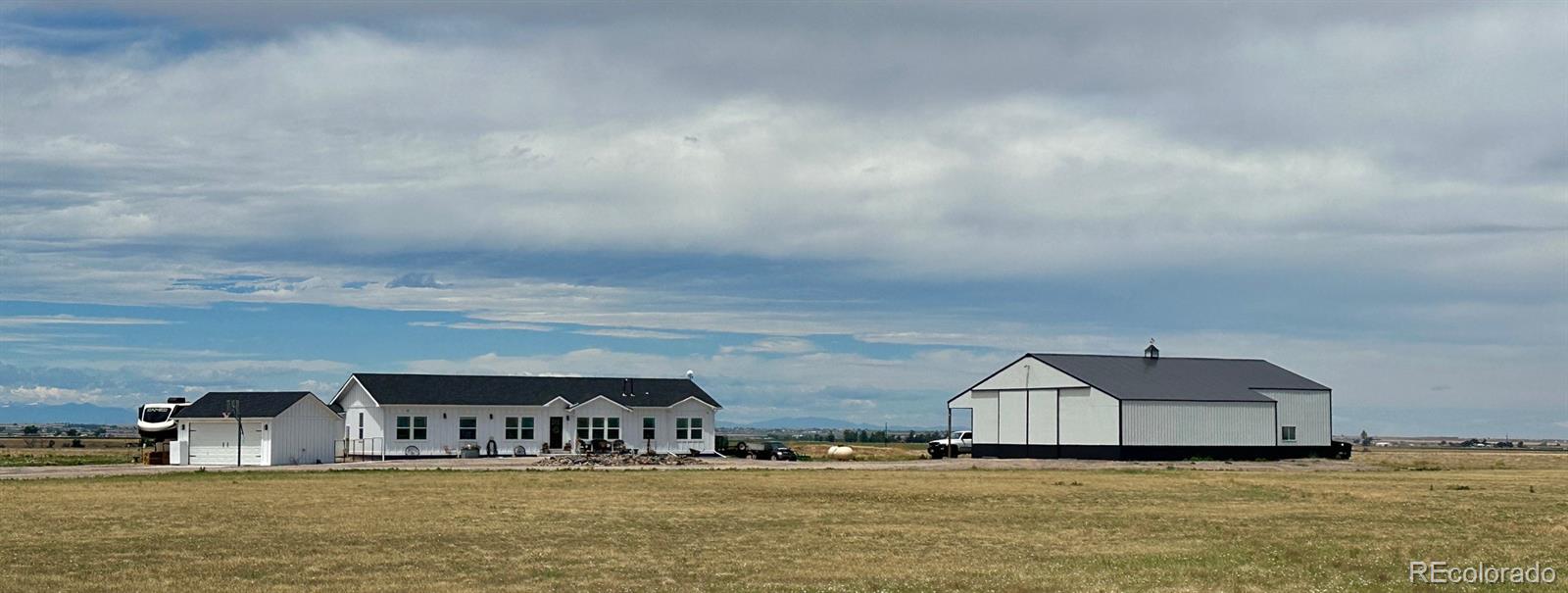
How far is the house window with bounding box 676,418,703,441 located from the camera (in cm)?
7956

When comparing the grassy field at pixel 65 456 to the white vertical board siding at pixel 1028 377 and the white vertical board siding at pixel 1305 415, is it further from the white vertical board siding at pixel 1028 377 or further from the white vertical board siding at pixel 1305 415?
the white vertical board siding at pixel 1305 415

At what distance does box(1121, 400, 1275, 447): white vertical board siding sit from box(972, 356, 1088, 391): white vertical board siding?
3.16m

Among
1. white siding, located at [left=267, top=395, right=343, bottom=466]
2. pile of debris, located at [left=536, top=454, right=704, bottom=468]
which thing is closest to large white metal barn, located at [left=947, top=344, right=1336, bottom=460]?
pile of debris, located at [left=536, top=454, right=704, bottom=468]

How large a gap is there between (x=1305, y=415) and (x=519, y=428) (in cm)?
4133

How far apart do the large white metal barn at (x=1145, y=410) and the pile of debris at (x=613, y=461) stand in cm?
1801

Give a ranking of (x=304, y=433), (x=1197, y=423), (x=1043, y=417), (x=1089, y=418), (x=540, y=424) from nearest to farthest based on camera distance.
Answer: (x=304, y=433)
(x=1089, y=418)
(x=1197, y=423)
(x=1043, y=417)
(x=540, y=424)

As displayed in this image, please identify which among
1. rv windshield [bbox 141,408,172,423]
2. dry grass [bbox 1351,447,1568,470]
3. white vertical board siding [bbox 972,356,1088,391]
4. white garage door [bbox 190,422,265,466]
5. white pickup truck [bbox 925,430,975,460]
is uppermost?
white vertical board siding [bbox 972,356,1088,391]

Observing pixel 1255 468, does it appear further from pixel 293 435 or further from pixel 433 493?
pixel 293 435

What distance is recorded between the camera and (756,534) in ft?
84.5

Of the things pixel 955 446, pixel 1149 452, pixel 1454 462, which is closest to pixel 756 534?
pixel 1149 452

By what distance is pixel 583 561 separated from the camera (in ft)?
70.3

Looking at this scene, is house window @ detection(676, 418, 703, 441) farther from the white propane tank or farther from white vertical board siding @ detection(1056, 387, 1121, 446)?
white vertical board siding @ detection(1056, 387, 1121, 446)

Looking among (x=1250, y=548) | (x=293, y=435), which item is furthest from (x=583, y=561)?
(x=293, y=435)

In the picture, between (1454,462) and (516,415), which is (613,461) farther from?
(1454,462)
